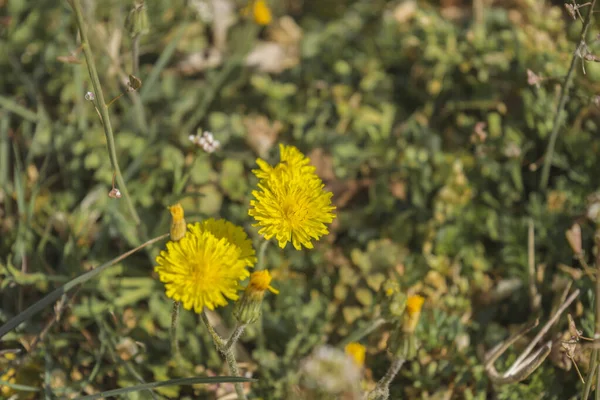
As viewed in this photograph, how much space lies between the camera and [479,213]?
8.98ft

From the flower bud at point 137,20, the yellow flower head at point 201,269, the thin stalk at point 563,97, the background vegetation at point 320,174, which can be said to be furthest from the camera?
the background vegetation at point 320,174

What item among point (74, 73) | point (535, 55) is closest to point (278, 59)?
point (74, 73)

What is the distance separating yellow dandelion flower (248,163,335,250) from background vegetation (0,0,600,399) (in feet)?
2.08

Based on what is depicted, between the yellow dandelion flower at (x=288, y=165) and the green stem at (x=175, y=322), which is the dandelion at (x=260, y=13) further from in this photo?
the green stem at (x=175, y=322)

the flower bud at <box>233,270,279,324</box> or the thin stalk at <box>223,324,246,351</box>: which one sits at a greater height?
the flower bud at <box>233,270,279,324</box>

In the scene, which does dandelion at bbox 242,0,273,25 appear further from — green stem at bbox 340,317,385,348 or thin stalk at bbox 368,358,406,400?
thin stalk at bbox 368,358,406,400

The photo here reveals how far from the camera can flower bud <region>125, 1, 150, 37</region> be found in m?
2.19

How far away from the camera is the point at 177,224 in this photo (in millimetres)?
1695

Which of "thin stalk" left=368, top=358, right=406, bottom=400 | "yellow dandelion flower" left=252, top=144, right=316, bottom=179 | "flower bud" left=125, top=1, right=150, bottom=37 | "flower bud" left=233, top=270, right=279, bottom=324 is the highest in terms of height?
"flower bud" left=125, top=1, right=150, bottom=37

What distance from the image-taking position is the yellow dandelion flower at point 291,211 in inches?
69.8

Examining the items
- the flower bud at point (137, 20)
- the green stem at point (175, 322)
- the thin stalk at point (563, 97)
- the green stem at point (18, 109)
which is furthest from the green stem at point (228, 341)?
the green stem at point (18, 109)

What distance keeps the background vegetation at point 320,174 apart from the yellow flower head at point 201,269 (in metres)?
0.66

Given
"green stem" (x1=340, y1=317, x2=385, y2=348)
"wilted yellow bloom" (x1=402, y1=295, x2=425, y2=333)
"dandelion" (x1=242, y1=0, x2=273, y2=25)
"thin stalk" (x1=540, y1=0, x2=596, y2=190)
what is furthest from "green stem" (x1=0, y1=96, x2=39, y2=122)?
"thin stalk" (x1=540, y1=0, x2=596, y2=190)

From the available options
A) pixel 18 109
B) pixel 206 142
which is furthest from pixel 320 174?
pixel 18 109
